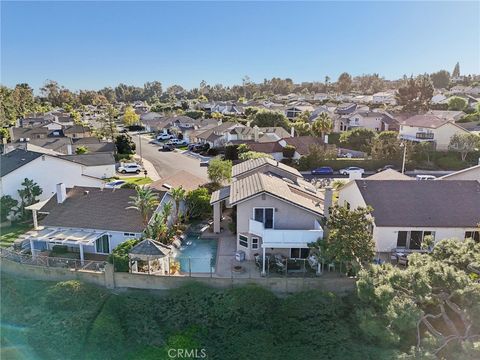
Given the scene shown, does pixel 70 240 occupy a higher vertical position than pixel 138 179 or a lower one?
higher

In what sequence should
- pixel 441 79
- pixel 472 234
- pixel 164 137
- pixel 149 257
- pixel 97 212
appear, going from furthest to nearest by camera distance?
pixel 441 79 < pixel 164 137 < pixel 97 212 < pixel 472 234 < pixel 149 257

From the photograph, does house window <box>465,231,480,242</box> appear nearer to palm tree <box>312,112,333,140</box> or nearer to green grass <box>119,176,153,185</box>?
green grass <box>119,176,153,185</box>

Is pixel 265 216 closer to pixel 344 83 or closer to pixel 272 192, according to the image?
pixel 272 192

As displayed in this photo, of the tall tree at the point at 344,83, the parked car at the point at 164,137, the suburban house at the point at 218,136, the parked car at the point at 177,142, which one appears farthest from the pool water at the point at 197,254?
the tall tree at the point at 344,83

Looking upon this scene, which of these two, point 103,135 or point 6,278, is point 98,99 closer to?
point 103,135

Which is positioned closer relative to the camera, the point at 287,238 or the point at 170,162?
the point at 287,238

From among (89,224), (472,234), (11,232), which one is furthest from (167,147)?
(472,234)
